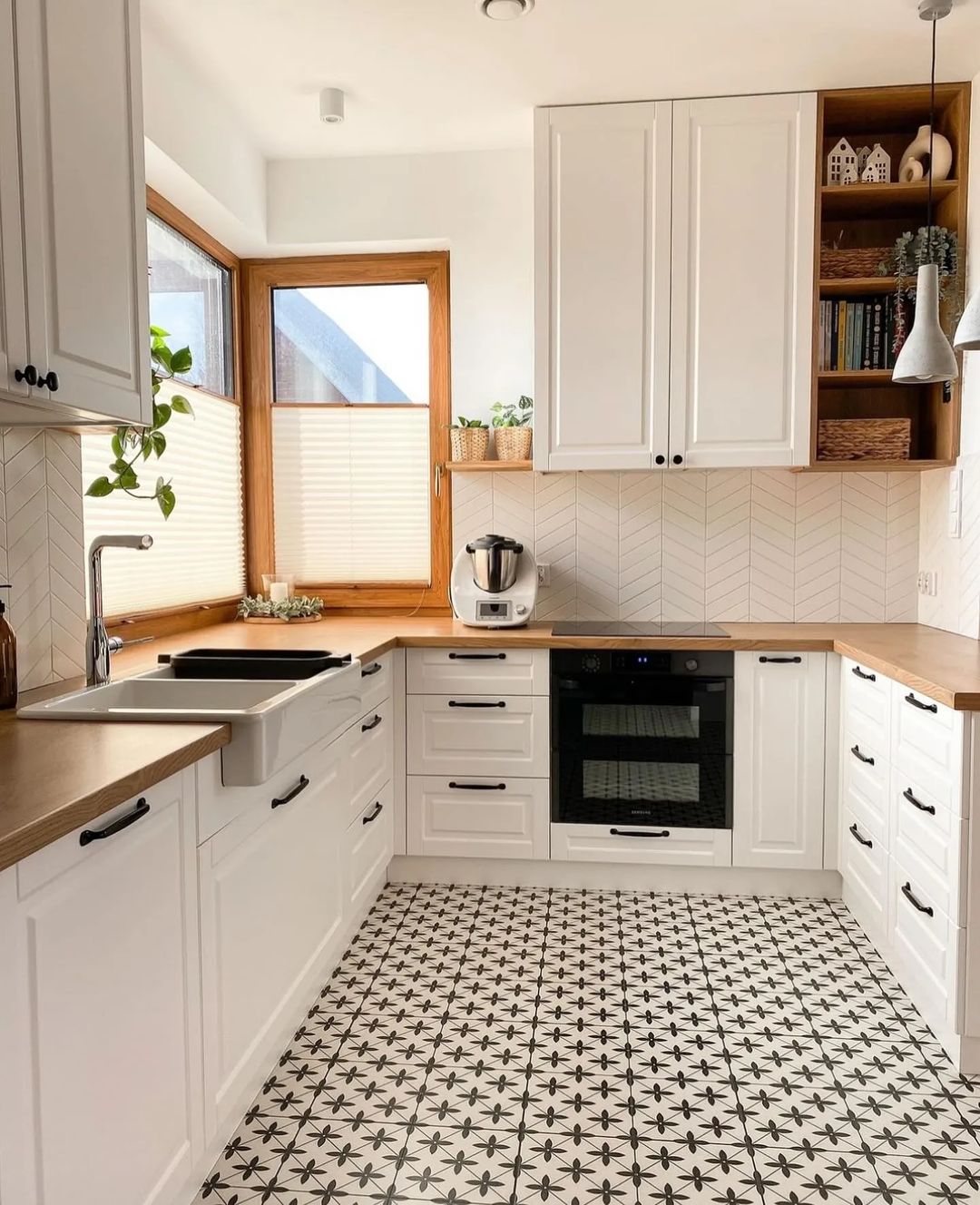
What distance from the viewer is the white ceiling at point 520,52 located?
8.29 feet

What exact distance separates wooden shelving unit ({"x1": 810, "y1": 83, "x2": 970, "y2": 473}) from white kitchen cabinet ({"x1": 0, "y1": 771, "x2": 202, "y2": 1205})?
252cm

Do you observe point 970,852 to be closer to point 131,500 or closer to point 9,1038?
point 9,1038

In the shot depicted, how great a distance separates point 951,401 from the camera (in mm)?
3064

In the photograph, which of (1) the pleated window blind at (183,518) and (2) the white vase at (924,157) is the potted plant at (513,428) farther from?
(2) the white vase at (924,157)

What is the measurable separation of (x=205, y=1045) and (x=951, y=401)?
290cm

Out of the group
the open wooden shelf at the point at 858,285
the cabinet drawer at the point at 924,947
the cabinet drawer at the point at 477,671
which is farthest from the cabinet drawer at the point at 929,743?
the open wooden shelf at the point at 858,285

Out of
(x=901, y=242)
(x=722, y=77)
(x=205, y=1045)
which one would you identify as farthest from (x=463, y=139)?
(x=205, y=1045)

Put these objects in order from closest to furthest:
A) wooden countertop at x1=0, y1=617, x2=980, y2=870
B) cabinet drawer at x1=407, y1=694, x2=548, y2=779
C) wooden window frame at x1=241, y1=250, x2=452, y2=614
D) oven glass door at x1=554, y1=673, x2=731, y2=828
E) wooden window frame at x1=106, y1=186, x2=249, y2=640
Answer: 1. wooden countertop at x1=0, y1=617, x2=980, y2=870
2. wooden window frame at x1=106, y1=186, x2=249, y2=640
3. oven glass door at x1=554, y1=673, x2=731, y2=828
4. cabinet drawer at x1=407, y1=694, x2=548, y2=779
5. wooden window frame at x1=241, y1=250, x2=452, y2=614

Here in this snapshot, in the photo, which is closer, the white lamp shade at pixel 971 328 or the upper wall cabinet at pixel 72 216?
the upper wall cabinet at pixel 72 216

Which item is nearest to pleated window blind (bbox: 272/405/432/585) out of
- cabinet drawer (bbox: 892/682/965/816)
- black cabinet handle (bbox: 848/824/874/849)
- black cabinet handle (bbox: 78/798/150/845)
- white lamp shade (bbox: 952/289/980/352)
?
black cabinet handle (bbox: 848/824/874/849)

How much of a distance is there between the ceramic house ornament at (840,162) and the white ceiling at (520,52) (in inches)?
8.6

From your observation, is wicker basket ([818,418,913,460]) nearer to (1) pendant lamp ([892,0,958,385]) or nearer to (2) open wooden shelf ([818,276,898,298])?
(2) open wooden shelf ([818,276,898,298])

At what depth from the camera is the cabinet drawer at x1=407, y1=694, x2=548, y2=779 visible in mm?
3164

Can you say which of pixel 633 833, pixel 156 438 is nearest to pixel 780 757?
pixel 633 833
